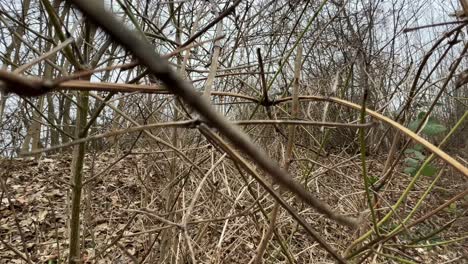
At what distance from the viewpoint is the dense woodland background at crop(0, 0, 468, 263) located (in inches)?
23.5

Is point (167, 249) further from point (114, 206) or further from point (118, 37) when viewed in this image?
point (118, 37)

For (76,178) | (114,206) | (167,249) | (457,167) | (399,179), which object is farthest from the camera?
(399,179)

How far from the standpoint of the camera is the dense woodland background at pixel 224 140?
596mm

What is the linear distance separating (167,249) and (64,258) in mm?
1376

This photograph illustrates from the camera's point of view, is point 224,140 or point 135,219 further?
point 135,219

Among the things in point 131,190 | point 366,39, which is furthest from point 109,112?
point 366,39

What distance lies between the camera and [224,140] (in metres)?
0.74

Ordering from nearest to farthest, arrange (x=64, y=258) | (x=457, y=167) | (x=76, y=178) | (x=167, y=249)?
(x=457, y=167)
(x=76, y=178)
(x=167, y=249)
(x=64, y=258)

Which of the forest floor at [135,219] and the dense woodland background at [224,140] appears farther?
the forest floor at [135,219]

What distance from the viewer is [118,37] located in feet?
0.60

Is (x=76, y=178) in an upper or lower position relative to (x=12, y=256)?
upper

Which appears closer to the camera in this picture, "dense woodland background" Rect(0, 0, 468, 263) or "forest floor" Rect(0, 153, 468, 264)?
"dense woodland background" Rect(0, 0, 468, 263)

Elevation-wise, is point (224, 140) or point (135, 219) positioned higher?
point (224, 140)

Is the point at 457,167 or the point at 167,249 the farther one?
the point at 167,249
